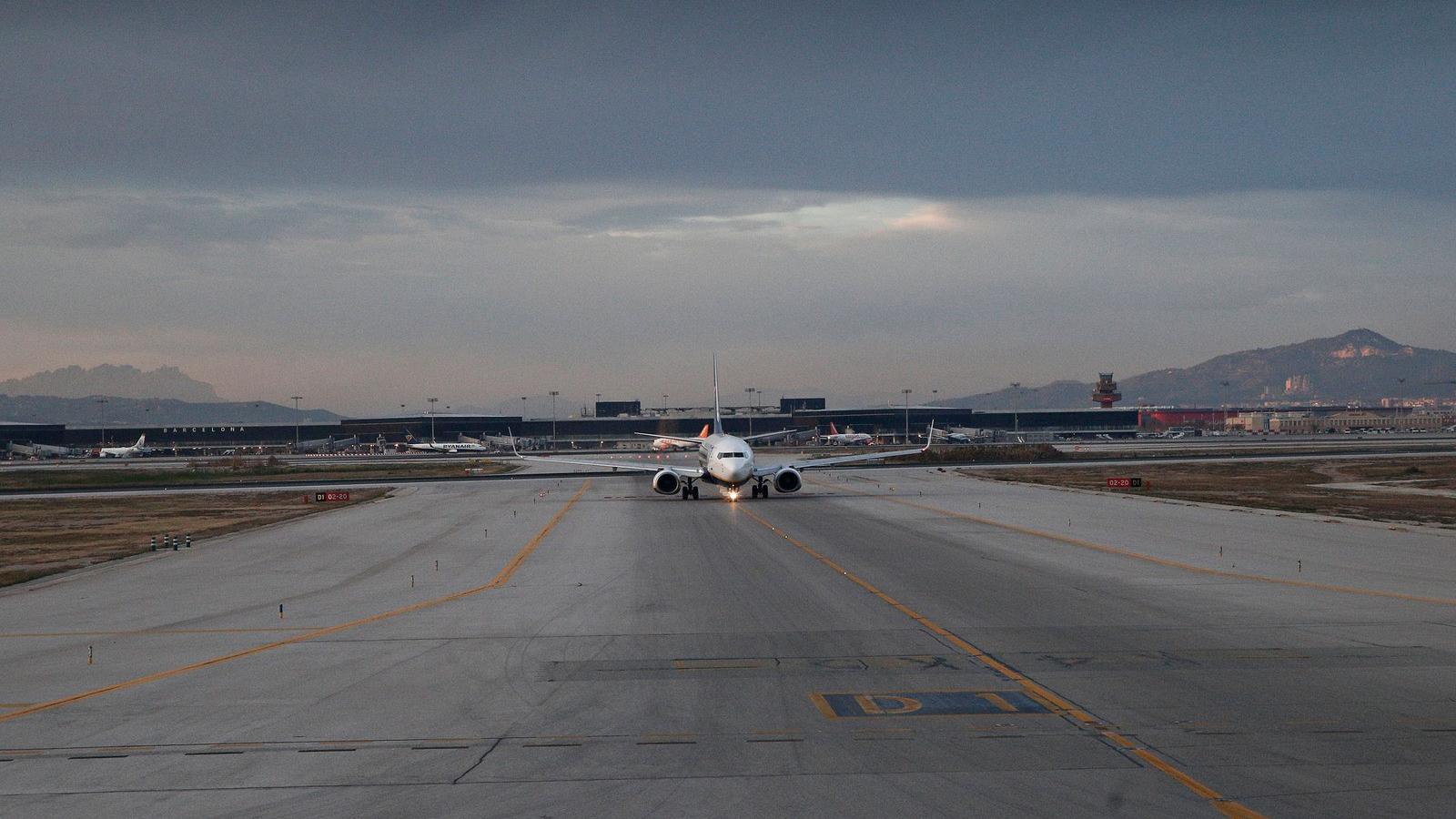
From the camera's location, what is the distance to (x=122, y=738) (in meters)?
14.8

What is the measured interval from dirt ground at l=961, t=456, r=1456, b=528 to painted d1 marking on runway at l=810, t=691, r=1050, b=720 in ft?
122

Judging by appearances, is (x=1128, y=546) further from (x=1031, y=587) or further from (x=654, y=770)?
(x=654, y=770)

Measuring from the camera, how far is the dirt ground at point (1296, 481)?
52.3 meters

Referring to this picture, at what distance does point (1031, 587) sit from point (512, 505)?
38611 millimetres

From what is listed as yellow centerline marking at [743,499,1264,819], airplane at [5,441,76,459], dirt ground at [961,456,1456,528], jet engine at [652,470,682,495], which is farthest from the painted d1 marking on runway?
airplane at [5,441,76,459]

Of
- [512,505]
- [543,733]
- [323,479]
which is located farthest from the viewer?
[323,479]

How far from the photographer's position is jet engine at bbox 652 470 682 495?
6131cm

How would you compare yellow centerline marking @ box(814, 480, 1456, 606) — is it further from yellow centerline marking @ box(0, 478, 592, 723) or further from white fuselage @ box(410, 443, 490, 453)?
white fuselage @ box(410, 443, 490, 453)

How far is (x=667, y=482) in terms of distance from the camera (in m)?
61.8

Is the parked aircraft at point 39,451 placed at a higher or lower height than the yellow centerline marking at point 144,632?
higher

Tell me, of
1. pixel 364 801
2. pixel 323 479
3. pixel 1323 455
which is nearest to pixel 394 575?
pixel 364 801

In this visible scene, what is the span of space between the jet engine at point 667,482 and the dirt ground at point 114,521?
1931 centimetres

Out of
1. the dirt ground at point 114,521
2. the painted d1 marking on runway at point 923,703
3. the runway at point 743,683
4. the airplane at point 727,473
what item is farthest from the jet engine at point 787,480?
the painted d1 marking on runway at point 923,703

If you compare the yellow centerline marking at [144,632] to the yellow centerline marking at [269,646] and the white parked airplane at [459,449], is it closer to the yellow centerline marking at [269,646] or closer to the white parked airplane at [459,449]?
the yellow centerline marking at [269,646]
